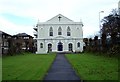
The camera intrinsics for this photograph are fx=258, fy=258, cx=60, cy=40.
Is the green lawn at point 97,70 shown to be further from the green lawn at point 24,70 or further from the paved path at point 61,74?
the green lawn at point 24,70

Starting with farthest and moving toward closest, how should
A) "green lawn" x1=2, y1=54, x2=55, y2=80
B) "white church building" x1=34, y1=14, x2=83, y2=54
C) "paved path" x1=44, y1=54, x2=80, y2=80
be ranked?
"white church building" x1=34, y1=14, x2=83, y2=54 → "green lawn" x1=2, y1=54, x2=55, y2=80 → "paved path" x1=44, y1=54, x2=80, y2=80

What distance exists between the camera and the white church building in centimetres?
8156

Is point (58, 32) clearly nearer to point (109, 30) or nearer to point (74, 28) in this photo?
point (74, 28)

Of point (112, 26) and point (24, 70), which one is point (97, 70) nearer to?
point (24, 70)

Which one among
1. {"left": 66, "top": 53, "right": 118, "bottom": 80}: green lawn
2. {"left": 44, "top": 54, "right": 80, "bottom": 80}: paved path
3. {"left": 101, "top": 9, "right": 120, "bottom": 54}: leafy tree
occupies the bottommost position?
{"left": 44, "top": 54, "right": 80, "bottom": 80}: paved path

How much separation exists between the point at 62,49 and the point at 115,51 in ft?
146

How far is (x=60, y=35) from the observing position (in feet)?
270

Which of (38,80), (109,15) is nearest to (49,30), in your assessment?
(109,15)

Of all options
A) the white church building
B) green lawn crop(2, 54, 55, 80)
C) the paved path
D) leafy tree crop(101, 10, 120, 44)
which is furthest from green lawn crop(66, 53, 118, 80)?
the white church building

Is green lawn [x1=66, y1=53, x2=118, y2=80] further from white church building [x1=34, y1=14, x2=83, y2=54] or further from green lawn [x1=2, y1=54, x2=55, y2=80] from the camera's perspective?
white church building [x1=34, y1=14, x2=83, y2=54]

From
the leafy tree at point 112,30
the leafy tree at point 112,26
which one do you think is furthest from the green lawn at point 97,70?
the leafy tree at point 112,26

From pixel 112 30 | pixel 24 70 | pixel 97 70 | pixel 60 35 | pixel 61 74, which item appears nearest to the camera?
pixel 61 74

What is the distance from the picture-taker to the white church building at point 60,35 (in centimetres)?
8156

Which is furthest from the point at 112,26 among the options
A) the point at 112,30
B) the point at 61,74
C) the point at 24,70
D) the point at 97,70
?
the point at 61,74
